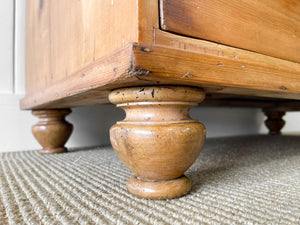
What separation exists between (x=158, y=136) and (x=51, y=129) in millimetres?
559

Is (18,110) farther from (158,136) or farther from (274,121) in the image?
(274,121)

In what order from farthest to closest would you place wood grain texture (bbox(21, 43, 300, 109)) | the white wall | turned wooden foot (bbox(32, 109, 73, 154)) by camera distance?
the white wall < turned wooden foot (bbox(32, 109, 73, 154)) < wood grain texture (bbox(21, 43, 300, 109))

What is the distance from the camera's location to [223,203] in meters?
0.35

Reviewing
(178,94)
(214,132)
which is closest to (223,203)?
(178,94)

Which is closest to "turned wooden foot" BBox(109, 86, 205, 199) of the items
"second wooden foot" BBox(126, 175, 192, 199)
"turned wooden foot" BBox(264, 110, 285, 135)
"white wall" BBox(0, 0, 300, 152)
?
"second wooden foot" BBox(126, 175, 192, 199)

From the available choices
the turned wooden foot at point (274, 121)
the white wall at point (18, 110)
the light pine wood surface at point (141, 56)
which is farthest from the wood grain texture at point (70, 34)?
the turned wooden foot at point (274, 121)

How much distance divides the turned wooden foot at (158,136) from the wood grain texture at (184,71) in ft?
0.06

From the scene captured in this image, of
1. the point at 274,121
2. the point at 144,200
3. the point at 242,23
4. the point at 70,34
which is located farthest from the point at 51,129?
the point at 274,121

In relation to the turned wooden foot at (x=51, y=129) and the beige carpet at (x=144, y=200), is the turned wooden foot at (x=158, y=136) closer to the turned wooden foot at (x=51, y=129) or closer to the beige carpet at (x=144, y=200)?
the beige carpet at (x=144, y=200)

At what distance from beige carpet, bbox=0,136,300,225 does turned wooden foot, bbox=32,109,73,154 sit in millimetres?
186

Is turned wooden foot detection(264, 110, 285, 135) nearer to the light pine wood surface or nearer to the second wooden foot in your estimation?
the light pine wood surface

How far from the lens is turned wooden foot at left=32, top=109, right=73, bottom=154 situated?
2.60ft

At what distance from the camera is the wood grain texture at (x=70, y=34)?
1.09ft

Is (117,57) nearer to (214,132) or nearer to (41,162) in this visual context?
(41,162)
